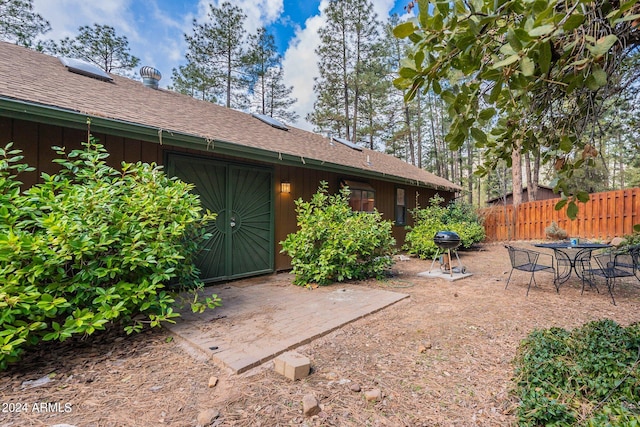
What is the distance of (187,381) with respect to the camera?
6.99 feet

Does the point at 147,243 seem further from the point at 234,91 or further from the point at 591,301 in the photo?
the point at 234,91

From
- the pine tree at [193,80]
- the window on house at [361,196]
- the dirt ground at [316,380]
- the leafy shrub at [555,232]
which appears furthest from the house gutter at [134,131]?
the pine tree at [193,80]

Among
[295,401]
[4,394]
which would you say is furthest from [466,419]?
[4,394]

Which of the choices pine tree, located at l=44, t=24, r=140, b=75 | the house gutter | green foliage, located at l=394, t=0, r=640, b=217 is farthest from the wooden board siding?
pine tree, located at l=44, t=24, r=140, b=75

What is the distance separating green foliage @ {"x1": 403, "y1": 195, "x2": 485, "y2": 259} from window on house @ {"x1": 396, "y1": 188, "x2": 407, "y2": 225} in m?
0.30

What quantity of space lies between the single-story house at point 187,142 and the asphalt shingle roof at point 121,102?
22mm

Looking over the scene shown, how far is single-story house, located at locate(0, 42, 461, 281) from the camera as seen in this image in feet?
11.4

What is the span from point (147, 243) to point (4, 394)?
4.34ft

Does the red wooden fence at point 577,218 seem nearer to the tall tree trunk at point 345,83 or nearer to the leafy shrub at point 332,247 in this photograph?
the leafy shrub at point 332,247

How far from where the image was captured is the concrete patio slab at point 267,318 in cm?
254

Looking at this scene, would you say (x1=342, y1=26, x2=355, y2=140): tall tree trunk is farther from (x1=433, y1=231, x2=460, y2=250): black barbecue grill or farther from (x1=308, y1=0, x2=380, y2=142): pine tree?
(x1=433, y1=231, x2=460, y2=250): black barbecue grill

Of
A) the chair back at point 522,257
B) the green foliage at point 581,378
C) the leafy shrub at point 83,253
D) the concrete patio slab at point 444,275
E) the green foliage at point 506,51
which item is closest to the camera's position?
the green foliage at point 506,51

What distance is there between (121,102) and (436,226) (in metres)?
7.70

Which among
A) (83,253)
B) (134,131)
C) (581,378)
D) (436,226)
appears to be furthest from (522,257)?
(134,131)
